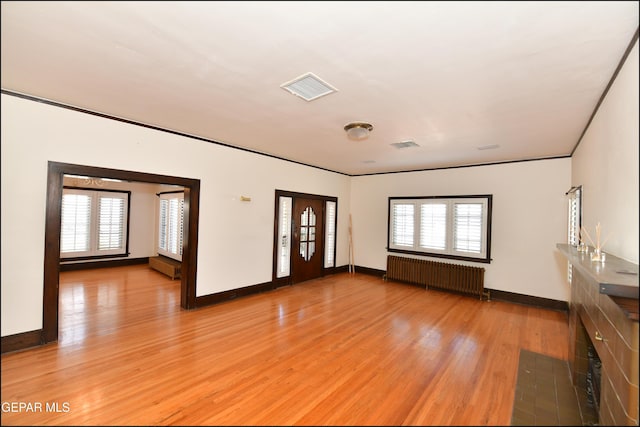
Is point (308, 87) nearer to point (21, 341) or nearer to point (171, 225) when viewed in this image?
point (21, 341)

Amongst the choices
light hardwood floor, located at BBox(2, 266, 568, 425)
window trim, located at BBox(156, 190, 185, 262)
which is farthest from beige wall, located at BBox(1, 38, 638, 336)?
window trim, located at BBox(156, 190, 185, 262)

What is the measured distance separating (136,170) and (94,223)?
4703mm

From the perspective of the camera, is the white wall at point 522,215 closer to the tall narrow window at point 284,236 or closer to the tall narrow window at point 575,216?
the tall narrow window at point 575,216

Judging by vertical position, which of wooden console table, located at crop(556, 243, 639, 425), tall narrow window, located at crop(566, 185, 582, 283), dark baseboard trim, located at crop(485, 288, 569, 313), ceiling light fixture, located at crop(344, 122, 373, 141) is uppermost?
ceiling light fixture, located at crop(344, 122, 373, 141)

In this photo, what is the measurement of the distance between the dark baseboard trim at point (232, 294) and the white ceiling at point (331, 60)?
8.57ft

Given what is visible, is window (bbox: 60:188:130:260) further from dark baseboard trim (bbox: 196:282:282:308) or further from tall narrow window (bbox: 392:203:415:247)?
tall narrow window (bbox: 392:203:415:247)

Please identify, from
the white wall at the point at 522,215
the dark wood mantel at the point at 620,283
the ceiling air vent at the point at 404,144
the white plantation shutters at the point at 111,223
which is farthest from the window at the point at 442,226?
the white plantation shutters at the point at 111,223

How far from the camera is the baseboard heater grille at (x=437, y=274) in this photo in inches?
210

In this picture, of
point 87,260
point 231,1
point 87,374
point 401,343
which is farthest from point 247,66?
point 87,260

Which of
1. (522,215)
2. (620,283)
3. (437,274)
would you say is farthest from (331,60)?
(437,274)

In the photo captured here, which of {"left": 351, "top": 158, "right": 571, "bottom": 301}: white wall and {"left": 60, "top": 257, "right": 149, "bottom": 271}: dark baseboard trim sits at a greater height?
{"left": 351, "top": 158, "right": 571, "bottom": 301}: white wall

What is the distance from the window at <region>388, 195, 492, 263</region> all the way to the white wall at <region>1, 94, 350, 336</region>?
7.08 feet

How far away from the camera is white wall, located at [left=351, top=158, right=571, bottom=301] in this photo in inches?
186

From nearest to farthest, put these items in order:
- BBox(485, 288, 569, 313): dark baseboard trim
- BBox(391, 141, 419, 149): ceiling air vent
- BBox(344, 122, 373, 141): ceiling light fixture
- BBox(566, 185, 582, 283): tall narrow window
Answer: BBox(344, 122, 373, 141): ceiling light fixture → BBox(566, 185, 582, 283): tall narrow window → BBox(391, 141, 419, 149): ceiling air vent → BBox(485, 288, 569, 313): dark baseboard trim
